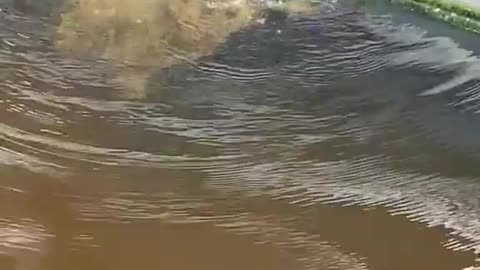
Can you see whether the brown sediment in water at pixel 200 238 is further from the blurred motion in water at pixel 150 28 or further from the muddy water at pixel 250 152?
the blurred motion in water at pixel 150 28

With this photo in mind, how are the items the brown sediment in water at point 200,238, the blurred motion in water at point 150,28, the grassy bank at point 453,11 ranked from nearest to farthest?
the brown sediment in water at point 200,238, the blurred motion in water at point 150,28, the grassy bank at point 453,11

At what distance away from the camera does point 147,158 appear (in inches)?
66.0

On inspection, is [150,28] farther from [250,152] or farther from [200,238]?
[200,238]

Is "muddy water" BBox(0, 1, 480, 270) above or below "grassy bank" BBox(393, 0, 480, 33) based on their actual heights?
below

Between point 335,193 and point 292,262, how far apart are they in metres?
0.22

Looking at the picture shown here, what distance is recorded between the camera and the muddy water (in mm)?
1492

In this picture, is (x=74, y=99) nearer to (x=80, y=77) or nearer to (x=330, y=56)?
(x=80, y=77)

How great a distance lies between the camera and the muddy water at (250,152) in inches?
58.7

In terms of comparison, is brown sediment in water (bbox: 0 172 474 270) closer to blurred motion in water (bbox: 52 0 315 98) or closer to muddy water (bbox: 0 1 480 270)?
muddy water (bbox: 0 1 480 270)

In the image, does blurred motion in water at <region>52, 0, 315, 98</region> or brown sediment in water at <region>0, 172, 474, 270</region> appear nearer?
brown sediment in water at <region>0, 172, 474, 270</region>

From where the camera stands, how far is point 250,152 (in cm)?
172

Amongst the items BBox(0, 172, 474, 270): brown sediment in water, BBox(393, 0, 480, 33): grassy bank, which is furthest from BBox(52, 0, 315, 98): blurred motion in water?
BBox(0, 172, 474, 270): brown sediment in water

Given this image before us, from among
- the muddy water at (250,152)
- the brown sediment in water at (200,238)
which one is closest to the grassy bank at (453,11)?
the muddy water at (250,152)

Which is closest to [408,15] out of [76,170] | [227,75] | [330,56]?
[330,56]
